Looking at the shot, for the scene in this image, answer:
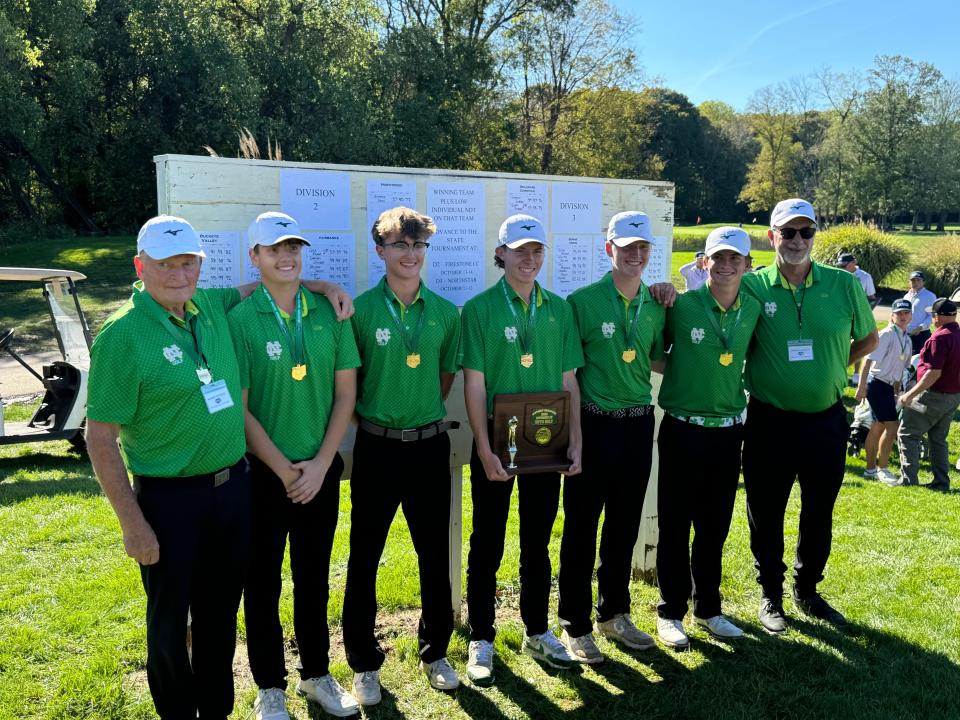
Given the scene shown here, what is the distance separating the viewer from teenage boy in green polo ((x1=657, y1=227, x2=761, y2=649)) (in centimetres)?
415

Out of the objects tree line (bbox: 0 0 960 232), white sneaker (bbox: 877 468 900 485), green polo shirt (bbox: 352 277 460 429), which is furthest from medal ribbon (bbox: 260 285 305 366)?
tree line (bbox: 0 0 960 232)

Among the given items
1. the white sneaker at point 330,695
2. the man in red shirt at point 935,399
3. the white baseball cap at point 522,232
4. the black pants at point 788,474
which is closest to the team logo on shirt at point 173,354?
the white baseball cap at point 522,232

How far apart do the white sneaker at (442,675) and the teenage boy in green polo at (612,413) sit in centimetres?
75

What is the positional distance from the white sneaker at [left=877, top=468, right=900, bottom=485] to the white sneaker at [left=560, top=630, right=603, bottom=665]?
5353 mm

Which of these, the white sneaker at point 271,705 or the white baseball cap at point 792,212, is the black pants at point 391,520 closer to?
the white sneaker at point 271,705

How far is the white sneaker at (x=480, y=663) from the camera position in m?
3.97

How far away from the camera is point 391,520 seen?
3.74 metres

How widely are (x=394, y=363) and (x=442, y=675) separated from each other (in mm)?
1710

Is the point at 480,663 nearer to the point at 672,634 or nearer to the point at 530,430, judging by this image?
the point at 672,634

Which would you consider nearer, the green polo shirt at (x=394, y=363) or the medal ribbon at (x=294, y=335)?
the medal ribbon at (x=294, y=335)

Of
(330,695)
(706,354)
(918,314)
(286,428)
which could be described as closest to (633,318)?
(706,354)

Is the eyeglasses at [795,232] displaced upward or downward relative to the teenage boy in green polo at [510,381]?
upward

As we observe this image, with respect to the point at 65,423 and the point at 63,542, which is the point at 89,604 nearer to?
the point at 63,542

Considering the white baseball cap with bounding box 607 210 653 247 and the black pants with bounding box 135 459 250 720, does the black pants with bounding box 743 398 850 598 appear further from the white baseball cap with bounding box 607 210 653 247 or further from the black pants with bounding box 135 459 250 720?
the black pants with bounding box 135 459 250 720
